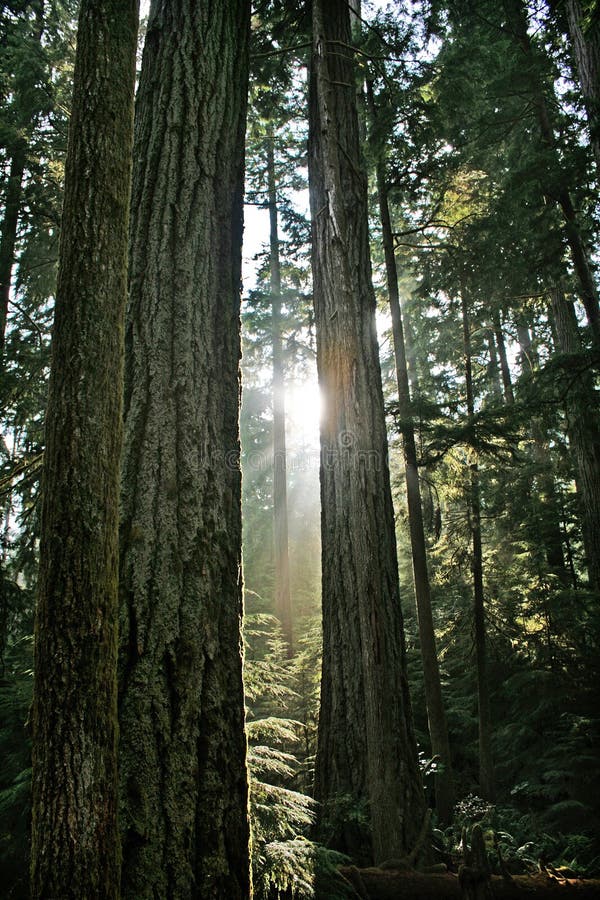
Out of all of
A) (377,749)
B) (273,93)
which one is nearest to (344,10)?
(273,93)

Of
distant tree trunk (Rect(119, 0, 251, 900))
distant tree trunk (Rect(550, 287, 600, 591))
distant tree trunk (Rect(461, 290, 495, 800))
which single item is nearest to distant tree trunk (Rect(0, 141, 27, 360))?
distant tree trunk (Rect(119, 0, 251, 900))

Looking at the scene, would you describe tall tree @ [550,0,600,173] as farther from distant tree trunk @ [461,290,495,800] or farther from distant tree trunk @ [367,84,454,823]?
distant tree trunk @ [461,290,495,800]

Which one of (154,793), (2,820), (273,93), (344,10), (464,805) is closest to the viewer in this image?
(154,793)

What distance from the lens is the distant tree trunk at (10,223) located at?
384 inches

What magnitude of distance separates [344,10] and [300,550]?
18.8m

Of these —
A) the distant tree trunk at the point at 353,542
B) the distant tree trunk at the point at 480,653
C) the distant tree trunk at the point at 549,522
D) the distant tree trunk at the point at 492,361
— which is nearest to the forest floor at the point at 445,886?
the distant tree trunk at the point at 353,542

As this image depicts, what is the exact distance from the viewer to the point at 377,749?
335 cm

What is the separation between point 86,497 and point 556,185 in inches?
369

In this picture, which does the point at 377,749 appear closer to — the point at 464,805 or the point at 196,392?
the point at 196,392

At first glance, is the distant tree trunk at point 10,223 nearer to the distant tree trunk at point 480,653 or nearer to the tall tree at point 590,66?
the distant tree trunk at point 480,653

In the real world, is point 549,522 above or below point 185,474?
above

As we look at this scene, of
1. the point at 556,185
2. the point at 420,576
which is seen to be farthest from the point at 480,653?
the point at 556,185

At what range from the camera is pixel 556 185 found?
8336 mm

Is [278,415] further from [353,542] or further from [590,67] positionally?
[353,542]
